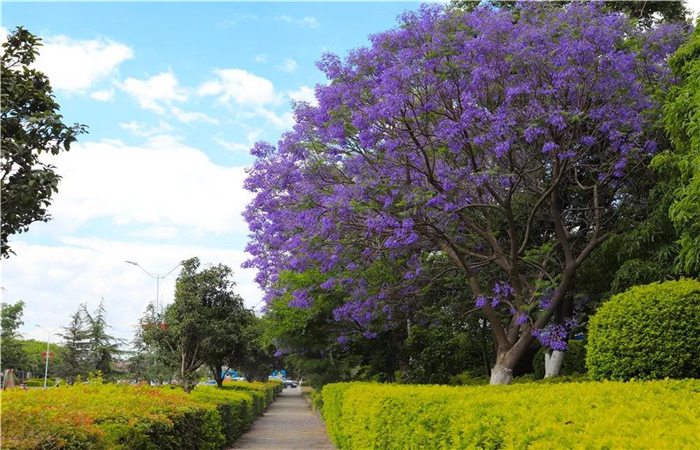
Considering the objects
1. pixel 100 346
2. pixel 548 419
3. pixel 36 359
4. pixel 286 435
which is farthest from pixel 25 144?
pixel 36 359

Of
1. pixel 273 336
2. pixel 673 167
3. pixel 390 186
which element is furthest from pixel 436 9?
pixel 273 336

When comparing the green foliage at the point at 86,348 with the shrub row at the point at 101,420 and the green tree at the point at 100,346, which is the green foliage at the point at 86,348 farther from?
the shrub row at the point at 101,420

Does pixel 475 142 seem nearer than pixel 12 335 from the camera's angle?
Yes

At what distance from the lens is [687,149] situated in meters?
12.3

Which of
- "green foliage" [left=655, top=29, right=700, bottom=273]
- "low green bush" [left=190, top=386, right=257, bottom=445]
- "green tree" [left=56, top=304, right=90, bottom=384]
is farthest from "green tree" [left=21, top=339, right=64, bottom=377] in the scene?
"green foliage" [left=655, top=29, right=700, bottom=273]

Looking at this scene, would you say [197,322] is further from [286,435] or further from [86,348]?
[86,348]

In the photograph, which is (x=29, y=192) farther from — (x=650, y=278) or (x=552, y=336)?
(x=650, y=278)

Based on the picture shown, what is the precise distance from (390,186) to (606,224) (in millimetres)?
5897

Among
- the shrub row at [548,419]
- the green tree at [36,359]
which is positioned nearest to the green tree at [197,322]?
the shrub row at [548,419]

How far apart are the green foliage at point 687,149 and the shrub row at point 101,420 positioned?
8917 millimetres

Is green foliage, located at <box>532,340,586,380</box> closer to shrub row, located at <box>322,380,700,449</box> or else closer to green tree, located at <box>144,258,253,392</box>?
green tree, located at <box>144,258,253,392</box>

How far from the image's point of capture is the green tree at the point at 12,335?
50250 millimetres

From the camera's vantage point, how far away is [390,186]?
14484 millimetres

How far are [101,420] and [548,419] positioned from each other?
16.8 feet
